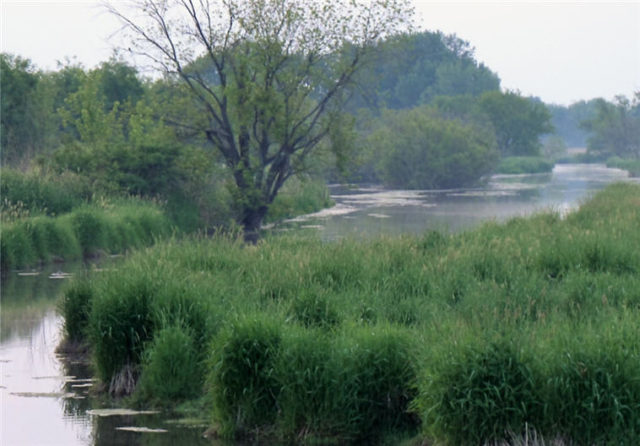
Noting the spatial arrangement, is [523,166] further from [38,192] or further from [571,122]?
[571,122]

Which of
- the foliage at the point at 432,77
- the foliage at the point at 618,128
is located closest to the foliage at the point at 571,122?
the foliage at the point at 432,77

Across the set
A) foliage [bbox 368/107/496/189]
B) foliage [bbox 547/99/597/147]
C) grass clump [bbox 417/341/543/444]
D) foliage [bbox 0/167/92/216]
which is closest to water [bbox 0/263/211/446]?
grass clump [bbox 417/341/543/444]

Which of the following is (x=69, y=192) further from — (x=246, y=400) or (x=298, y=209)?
(x=246, y=400)

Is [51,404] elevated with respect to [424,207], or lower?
elevated

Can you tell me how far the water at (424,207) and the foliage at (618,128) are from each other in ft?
175

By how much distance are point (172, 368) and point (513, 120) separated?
84363 mm

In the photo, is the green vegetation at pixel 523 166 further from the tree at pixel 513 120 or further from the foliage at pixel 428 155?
the foliage at pixel 428 155

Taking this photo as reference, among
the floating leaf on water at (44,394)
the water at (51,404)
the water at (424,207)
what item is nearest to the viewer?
the water at (51,404)

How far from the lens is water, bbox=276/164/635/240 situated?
2964 centimetres

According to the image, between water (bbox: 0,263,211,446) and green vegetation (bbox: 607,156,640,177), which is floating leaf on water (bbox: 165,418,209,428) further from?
green vegetation (bbox: 607,156,640,177)

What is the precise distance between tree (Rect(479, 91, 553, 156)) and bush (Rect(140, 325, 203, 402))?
82.2 metres

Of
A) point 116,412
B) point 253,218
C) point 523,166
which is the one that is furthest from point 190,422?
point 523,166

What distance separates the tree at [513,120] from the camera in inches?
3573

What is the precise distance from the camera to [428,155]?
200 feet
